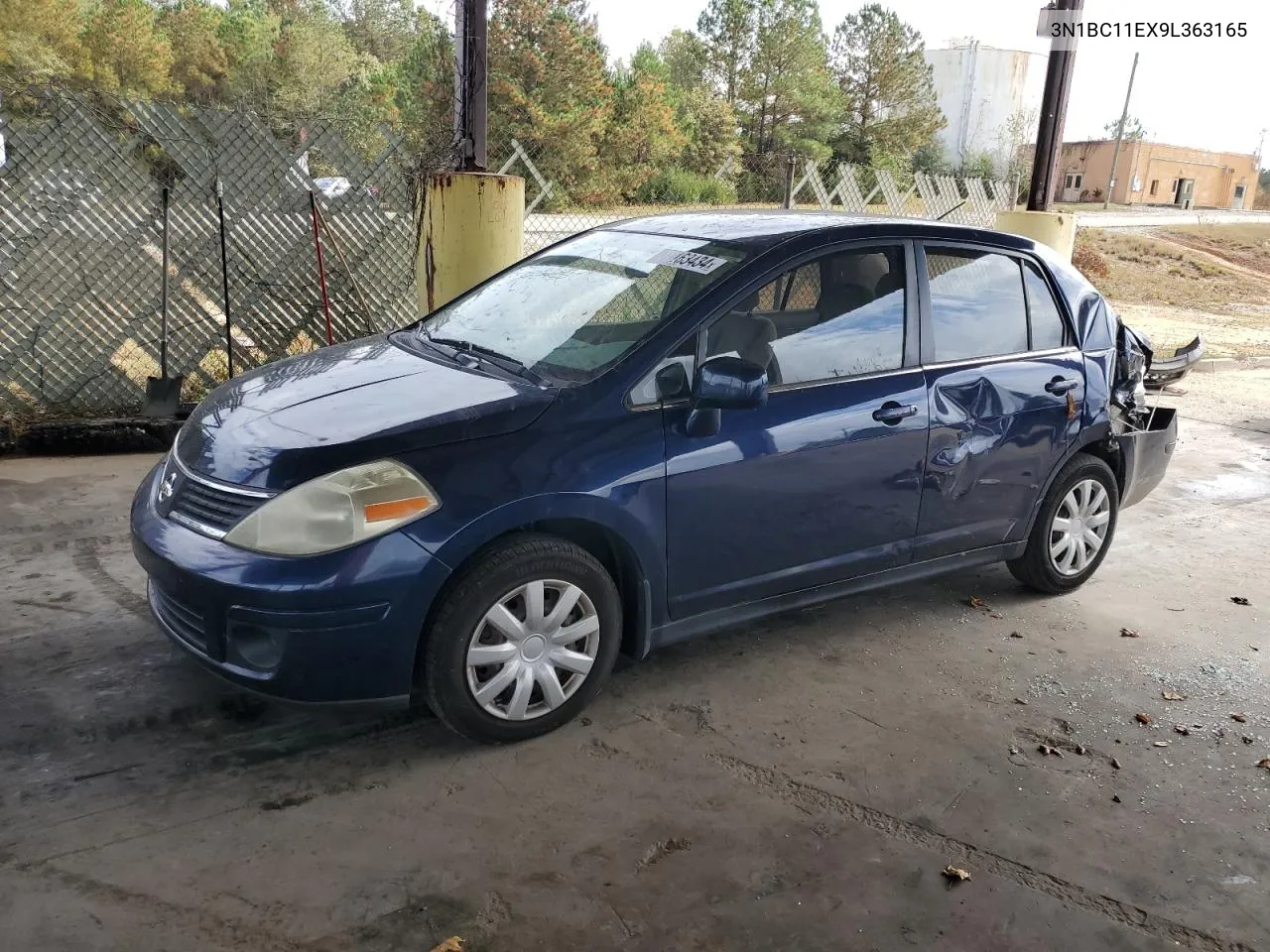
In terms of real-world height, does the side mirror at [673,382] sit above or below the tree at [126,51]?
below

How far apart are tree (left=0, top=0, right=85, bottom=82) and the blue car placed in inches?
1485

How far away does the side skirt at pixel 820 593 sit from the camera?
3686 mm

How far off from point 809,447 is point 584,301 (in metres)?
1.01

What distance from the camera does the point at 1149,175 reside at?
61.6 metres

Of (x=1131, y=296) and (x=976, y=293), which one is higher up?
(x=976, y=293)

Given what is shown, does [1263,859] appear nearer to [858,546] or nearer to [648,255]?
[858,546]

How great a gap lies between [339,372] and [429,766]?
4.75 feet

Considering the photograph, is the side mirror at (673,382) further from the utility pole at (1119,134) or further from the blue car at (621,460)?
the utility pole at (1119,134)

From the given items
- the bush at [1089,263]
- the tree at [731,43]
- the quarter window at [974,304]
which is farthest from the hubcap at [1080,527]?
the tree at [731,43]

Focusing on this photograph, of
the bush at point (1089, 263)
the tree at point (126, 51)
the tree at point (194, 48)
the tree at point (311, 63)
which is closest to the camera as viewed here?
the bush at point (1089, 263)

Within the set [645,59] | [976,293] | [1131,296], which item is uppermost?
[645,59]

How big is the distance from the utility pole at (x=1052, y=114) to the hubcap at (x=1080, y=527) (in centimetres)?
558

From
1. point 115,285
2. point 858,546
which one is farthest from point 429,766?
point 115,285

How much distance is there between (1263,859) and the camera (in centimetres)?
303
